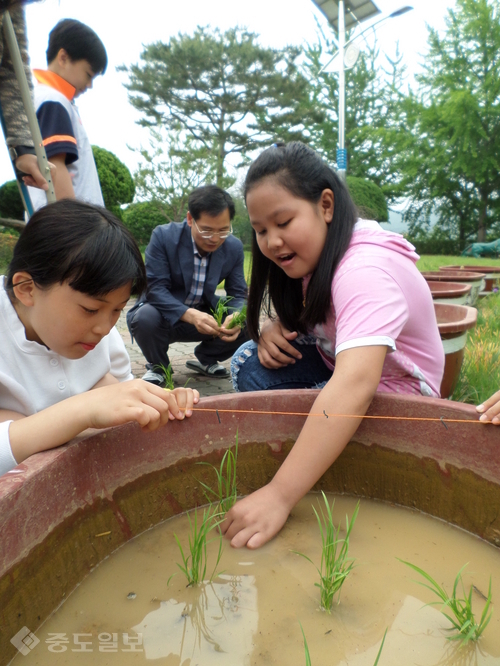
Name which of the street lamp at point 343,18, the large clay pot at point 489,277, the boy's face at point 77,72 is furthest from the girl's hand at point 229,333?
the street lamp at point 343,18

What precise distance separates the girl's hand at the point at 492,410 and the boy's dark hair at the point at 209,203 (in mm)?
2281

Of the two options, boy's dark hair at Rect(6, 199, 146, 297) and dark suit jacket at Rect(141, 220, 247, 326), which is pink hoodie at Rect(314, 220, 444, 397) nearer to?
boy's dark hair at Rect(6, 199, 146, 297)

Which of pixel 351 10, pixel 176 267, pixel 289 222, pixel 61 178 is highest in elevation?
pixel 351 10

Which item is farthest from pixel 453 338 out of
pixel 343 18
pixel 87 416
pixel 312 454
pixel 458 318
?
pixel 343 18

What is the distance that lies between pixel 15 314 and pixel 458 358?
5.81ft

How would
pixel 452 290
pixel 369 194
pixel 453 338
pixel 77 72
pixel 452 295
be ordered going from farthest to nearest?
pixel 369 194 → pixel 452 290 → pixel 452 295 → pixel 77 72 → pixel 453 338

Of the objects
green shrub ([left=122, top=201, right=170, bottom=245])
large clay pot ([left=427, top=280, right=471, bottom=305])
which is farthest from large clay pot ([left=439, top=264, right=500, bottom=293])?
green shrub ([left=122, top=201, right=170, bottom=245])

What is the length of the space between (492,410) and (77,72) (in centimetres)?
253

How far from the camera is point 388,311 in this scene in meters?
1.25

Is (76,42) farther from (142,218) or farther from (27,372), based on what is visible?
(142,218)

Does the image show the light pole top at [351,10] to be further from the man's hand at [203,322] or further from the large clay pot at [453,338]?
the large clay pot at [453,338]

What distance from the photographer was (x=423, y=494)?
1.27 metres

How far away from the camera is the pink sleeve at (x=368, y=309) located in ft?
3.97

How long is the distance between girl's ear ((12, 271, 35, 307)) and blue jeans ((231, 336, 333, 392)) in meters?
0.85
